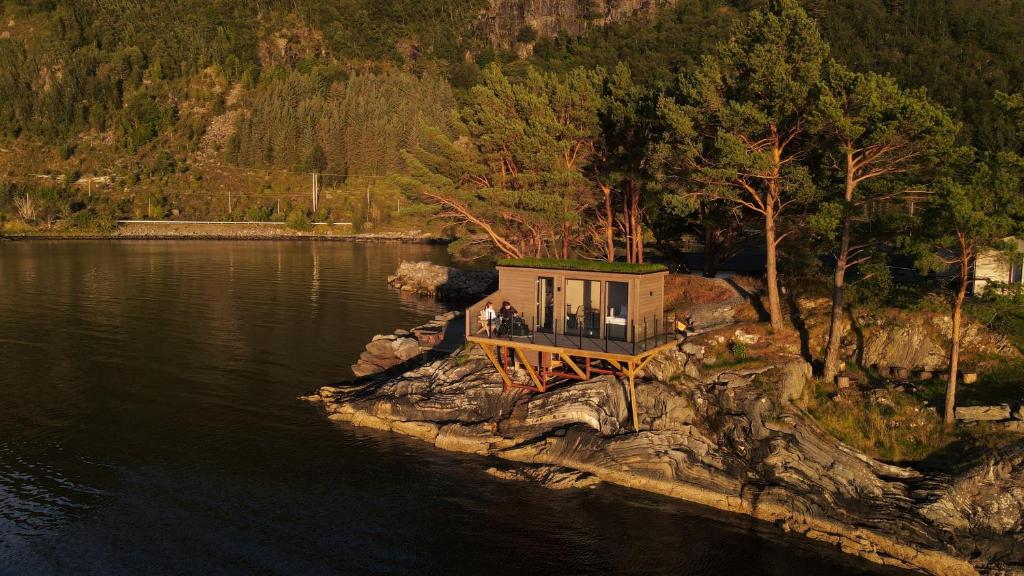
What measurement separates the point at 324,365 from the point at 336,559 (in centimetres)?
2221

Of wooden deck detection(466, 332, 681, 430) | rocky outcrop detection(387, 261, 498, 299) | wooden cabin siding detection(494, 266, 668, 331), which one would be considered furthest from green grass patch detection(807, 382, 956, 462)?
rocky outcrop detection(387, 261, 498, 299)

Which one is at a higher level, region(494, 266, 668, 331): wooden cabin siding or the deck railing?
region(494, 266, 668, 331): wooden cabin siding

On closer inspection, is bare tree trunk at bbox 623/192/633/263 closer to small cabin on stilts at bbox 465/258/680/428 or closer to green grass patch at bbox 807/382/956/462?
small cabin on stilts at bbox 465/258/680/428

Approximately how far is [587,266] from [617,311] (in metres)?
2.24

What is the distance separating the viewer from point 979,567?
21016 mm

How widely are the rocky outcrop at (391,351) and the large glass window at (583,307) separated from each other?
13160 mm

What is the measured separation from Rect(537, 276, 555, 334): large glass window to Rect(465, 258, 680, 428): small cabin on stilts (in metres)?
0.04

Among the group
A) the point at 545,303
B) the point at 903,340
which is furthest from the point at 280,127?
the point at 903,340

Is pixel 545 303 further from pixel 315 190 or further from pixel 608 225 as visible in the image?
pixel 315 190

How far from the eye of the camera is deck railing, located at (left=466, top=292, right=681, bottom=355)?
29.0m

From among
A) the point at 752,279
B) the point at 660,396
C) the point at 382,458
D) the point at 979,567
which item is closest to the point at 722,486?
the point at 660,396

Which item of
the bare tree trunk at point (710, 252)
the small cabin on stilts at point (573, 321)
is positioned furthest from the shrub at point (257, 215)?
the small cabin on stilts at point (573, 321)

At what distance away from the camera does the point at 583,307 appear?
3102 cm

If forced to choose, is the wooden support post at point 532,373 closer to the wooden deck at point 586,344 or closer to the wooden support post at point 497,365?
the wooden deck at point 586,344
